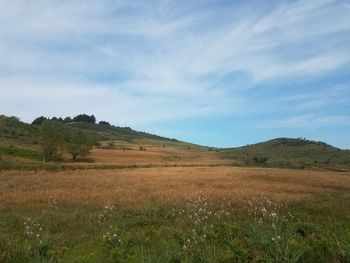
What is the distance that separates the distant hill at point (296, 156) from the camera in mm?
88688

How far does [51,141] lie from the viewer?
90.4 meters

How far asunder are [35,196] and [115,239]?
56.6 ft

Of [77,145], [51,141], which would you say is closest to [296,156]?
[77,145]

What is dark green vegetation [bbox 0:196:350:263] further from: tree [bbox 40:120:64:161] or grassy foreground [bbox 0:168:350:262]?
tree [bbox 40:120:64:161]

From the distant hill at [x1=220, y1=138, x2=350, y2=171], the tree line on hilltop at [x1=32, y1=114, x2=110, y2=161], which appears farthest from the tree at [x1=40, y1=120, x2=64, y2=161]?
the distant hill at [x1=220, y1=138, x2=350, y2=171]

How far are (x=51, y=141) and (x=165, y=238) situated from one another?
81700 mm

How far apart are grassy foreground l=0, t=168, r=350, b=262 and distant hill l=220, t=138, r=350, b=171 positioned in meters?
49.8

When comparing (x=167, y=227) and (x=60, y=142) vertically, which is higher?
(x=60, y=142)

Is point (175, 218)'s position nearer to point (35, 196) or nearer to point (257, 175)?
point (35, 196)

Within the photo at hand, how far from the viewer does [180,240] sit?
1000cm

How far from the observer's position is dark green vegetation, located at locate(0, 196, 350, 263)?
7527 mm

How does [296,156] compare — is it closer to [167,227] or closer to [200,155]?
[200,155]

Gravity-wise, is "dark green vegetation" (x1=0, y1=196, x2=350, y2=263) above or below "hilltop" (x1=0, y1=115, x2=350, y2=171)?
below

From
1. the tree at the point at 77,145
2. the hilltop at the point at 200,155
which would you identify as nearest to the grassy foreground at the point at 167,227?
the hilltop at the point at 200,155
